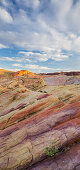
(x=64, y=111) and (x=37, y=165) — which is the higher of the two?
(x=64, y=111)

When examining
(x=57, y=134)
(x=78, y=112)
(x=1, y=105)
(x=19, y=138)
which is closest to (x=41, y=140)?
(x=57, y=134)

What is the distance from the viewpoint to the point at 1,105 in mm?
20797

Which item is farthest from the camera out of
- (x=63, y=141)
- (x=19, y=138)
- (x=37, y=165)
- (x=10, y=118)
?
(x=10, y=118)

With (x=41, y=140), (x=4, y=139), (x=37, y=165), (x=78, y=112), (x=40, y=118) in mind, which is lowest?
(x=37, y=165)

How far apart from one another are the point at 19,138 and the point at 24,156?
5.83ft

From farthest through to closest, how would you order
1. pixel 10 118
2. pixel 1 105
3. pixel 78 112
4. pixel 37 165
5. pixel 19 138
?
pixel 1 105 → pixel 10 118 → pixel 78 112 → pixel 19 138 → pixel 37 165

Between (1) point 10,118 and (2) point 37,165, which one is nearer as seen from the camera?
(2) point 37,165

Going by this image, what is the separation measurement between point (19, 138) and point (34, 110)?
4.63 meters

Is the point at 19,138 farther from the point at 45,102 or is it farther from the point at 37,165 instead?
the point at 45,102

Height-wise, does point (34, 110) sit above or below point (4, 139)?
above

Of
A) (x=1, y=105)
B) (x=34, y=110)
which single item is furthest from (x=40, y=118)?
(x=1, y=105)

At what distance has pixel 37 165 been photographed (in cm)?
802

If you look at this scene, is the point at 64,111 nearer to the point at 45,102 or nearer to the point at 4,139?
the point at 45,102

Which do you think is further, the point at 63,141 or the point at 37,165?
the point at 63,141
